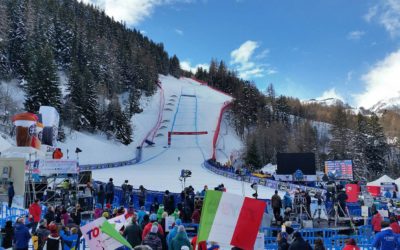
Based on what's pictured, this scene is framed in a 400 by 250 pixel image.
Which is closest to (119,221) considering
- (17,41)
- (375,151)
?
(17,41)

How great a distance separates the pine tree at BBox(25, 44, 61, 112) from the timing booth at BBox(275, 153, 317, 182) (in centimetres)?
2935

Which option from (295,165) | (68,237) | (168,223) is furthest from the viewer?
(295,165)

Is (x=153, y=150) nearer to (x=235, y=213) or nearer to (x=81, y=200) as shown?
(x=81, y=200)

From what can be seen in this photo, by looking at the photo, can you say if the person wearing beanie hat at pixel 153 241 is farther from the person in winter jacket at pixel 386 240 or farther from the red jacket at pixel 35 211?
the red jacket at pixel 35 211

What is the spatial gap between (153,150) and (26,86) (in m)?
19.1

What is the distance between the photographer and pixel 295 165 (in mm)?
37750

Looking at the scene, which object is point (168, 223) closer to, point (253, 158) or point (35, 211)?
point (35, 211)

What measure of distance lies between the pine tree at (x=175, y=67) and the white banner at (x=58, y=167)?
108909 millimetres

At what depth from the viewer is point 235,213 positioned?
6.05 metres

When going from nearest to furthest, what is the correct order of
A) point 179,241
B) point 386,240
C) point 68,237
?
point 386,240, point 179,241, point 68,237

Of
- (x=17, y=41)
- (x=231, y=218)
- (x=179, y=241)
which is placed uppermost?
(x=17, y=41)

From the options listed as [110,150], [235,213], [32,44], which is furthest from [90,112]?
[235,213]

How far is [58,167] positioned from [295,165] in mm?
25866

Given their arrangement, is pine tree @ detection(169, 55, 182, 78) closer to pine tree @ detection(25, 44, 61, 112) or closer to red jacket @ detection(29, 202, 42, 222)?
pine tree @ detection(25, 44, 61, 112)
